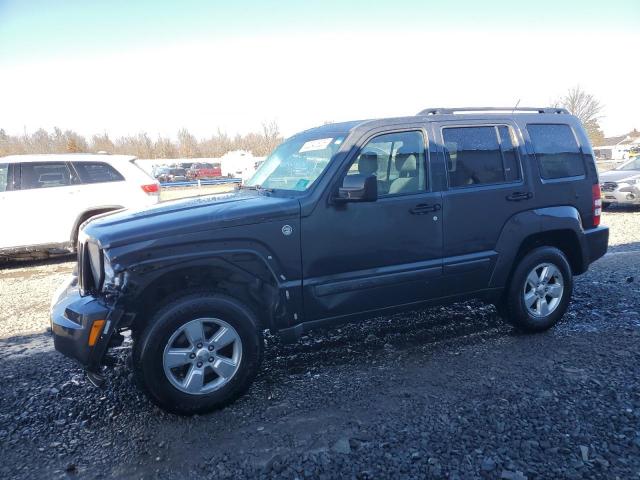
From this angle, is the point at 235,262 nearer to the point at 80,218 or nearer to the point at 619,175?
the point at 80,218

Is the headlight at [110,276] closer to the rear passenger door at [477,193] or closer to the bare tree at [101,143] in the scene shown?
the rear passenger door at [477,193]

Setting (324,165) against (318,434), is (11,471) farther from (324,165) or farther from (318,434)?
(324,165)

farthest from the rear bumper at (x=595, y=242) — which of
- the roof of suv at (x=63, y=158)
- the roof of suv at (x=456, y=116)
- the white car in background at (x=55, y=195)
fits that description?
the roof of suv at (x=63, y=158)

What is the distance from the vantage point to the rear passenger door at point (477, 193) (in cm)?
392

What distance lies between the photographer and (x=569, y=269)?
439 centimetres

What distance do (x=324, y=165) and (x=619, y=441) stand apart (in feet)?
8.60

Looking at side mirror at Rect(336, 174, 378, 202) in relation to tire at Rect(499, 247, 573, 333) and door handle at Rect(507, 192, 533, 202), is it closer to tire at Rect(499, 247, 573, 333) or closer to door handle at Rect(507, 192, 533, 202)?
door handle at Rect(507, 192, 533, 202)

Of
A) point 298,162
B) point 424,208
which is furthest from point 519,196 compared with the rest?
point 298,162

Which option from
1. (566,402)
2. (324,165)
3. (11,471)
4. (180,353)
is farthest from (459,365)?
(11,471)

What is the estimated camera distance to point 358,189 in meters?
3.33

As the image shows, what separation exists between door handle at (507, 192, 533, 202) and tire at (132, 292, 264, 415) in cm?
250

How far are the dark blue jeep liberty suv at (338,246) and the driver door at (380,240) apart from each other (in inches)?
0.4

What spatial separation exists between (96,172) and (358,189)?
668 cm

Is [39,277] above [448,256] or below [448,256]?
below
